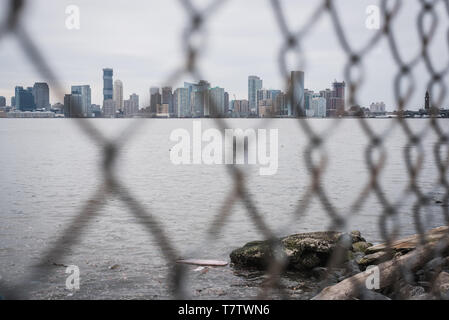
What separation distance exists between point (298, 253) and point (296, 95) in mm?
8454

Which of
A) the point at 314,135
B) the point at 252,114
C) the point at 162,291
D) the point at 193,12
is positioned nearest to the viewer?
the point at 193,12

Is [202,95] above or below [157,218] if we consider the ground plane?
above

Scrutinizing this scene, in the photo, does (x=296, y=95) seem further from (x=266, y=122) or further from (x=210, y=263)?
(x=210, y=263)

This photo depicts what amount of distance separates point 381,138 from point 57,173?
30.8 metres

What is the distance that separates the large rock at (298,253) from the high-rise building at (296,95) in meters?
8.04

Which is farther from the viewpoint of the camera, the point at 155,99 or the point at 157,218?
the point at 157,218

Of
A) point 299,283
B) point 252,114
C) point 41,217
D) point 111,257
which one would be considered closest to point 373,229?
point 299,283

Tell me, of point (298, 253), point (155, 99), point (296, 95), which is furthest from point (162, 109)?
point (298, 253)

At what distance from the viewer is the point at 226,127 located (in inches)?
60.4

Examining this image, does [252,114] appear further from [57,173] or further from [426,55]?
[57,173]

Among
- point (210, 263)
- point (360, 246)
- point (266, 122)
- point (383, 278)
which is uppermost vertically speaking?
point (266, 122)

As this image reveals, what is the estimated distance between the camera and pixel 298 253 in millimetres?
9875

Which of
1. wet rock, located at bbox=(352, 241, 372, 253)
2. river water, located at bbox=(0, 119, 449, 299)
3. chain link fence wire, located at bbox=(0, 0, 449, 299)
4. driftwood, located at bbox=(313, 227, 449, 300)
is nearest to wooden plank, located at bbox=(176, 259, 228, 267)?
river water, located at bbox=(0, 119, 449, 299)

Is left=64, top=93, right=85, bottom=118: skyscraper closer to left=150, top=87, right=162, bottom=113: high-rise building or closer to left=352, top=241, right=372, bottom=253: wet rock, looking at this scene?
left=150, top=87, right=162, bottom=113: high-rise building
